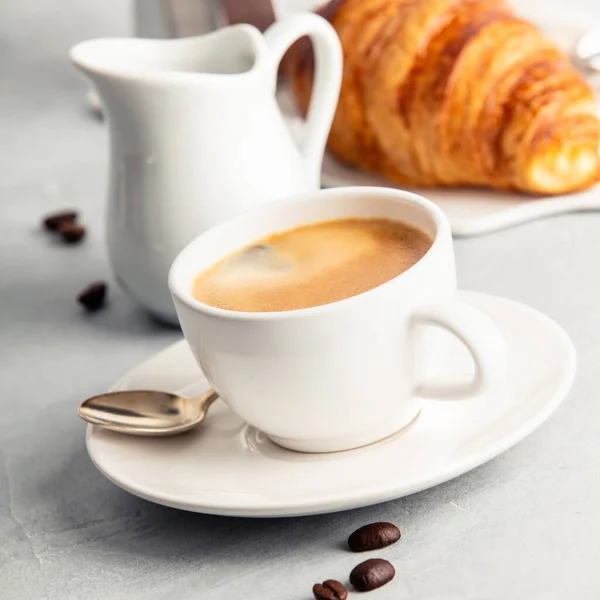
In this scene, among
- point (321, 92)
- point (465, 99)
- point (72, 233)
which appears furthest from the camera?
point (72, 233)

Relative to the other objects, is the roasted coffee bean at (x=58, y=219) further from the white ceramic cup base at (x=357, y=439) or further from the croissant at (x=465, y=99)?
the white ceramic cup base at (x=357, y=439)

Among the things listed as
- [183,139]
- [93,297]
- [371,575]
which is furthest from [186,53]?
[371,575]

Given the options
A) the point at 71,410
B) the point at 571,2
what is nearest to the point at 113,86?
the point at 71,410

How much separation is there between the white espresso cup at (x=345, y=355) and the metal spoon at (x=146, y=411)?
0.21 ft

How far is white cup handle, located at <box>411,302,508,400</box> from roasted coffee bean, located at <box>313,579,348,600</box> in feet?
0.57

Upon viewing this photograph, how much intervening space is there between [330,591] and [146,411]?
0.25m

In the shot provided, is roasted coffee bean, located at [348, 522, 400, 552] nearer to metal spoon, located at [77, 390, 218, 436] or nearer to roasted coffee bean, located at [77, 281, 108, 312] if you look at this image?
metal spoon, located at [77, 390, 218, 436]

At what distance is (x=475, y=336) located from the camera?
2.54 feet

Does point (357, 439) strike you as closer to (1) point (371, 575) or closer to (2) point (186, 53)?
(1) point (371, 575)

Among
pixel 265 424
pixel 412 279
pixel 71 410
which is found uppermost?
pixel 412 279

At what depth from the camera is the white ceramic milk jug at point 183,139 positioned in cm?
108

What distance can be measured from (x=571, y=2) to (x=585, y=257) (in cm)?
82

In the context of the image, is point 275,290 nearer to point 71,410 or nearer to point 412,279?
point 412,279

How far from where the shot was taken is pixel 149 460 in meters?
0.86
